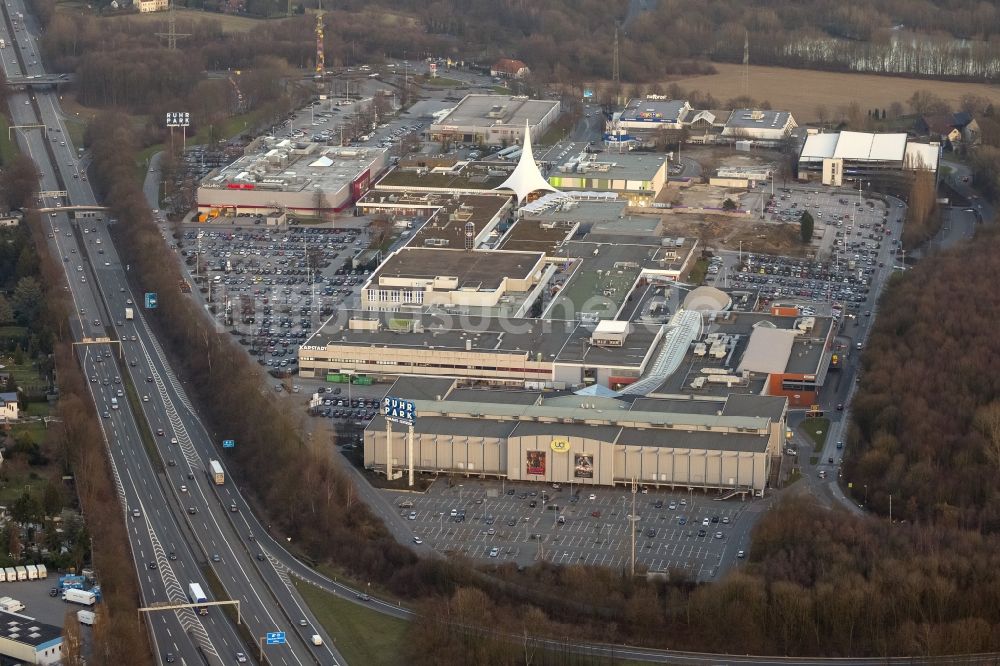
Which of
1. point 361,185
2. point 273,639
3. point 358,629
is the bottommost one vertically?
point 361,185

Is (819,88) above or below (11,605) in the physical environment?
below

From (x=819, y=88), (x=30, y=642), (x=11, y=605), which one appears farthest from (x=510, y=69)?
(x=30, y=642)

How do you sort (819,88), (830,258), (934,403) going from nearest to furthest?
(934,403) → (830,258) → (819,88)

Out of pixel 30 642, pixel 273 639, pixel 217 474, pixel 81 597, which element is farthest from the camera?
pixel 217 474

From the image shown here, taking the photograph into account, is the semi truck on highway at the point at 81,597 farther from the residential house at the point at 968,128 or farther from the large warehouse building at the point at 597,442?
the residential house at the point at 968,128

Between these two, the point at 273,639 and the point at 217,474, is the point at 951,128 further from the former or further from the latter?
the point at 273,639
